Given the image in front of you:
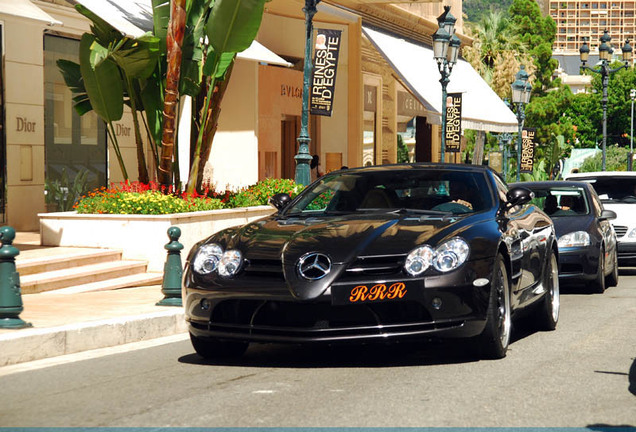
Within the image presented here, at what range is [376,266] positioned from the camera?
A: 7.58m

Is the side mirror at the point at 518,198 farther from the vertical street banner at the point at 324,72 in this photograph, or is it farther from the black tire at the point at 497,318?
the vertical street banner at the point at 324,72

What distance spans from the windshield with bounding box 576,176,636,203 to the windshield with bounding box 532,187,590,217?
9.16ft

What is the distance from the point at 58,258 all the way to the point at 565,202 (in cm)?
694

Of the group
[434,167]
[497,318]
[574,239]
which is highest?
[434,167]

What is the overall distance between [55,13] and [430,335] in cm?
1416

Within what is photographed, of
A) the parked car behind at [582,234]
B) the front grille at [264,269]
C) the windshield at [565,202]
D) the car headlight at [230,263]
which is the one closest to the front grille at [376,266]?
the front grille at [264,269]

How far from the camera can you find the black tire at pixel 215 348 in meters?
8.36

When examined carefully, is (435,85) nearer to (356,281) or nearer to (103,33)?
(103,33)

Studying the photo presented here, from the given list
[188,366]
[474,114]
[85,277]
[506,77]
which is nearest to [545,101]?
[506,77]

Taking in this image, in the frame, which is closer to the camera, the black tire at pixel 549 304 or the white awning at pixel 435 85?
the black tire at pixel 549 304

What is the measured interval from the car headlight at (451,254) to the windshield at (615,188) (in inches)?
443

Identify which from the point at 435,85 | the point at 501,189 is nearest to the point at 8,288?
the point at 501,189

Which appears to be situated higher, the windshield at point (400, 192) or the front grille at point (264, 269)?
the windshield at point (400, 192)

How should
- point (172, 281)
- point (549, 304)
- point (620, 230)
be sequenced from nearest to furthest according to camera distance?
1. point (549, 304)
2. point (172, 281)
3. point (620, 230)
